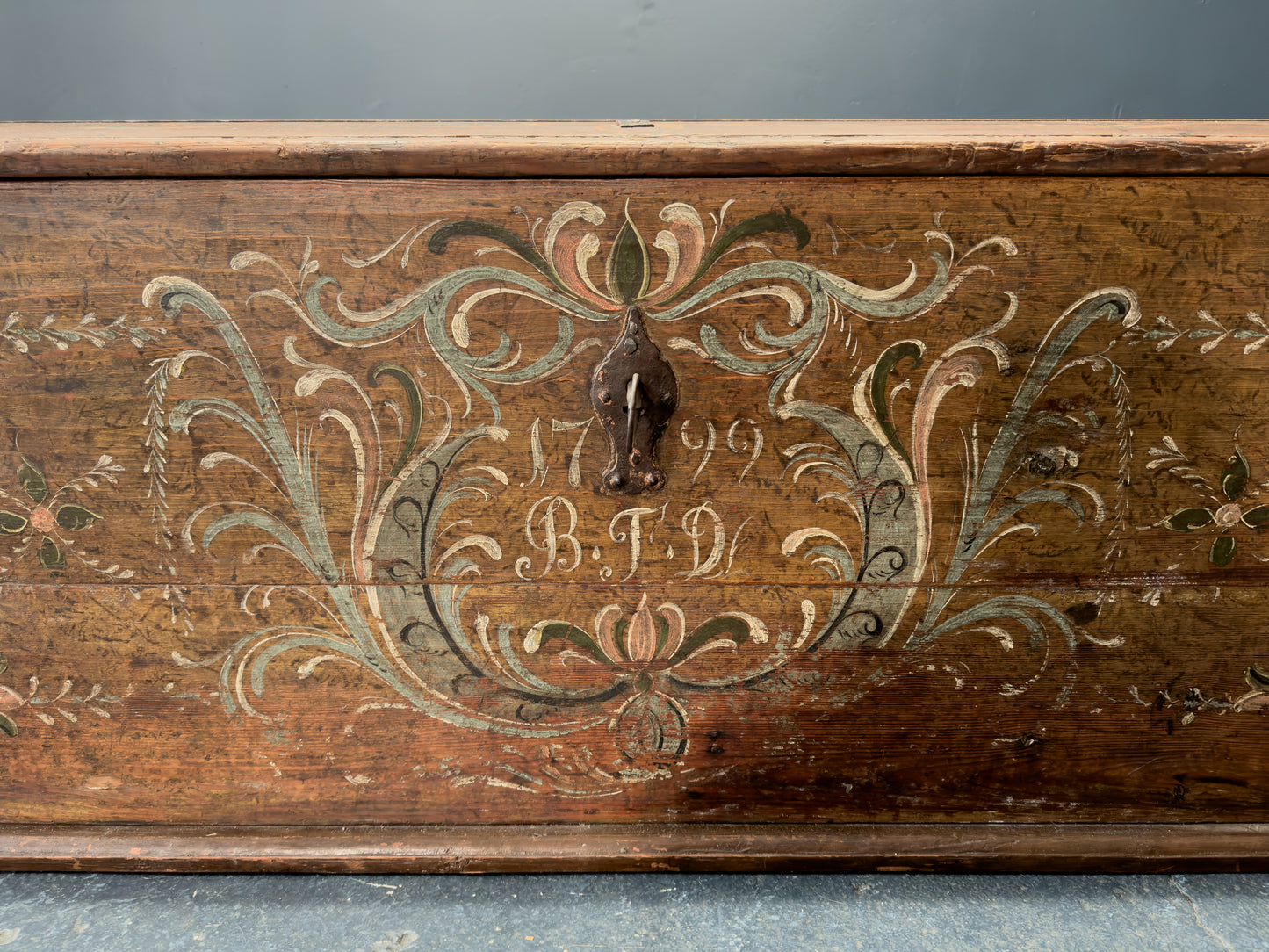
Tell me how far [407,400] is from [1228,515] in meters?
0.86

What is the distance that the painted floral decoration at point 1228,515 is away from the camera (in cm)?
81

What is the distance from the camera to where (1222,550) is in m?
0.82

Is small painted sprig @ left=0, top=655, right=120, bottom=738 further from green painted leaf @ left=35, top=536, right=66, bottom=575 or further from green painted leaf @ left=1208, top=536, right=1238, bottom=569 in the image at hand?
green painted leaf @ left=1208, top=536, right=1238, bottom=569

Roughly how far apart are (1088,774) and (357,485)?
0.87 m

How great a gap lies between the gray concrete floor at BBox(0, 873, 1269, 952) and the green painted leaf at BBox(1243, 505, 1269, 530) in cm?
43

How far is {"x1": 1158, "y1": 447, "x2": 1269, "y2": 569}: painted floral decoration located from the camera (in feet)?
2.65

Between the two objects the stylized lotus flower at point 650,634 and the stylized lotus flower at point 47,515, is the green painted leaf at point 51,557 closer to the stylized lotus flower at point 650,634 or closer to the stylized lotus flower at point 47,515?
the stylized lotus flower at point 47,515

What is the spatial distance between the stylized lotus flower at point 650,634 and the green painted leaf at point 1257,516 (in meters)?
0.52

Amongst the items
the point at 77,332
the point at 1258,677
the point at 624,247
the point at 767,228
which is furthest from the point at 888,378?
the point at 77,332

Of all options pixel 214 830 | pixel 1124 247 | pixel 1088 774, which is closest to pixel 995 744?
pixel 1088 774

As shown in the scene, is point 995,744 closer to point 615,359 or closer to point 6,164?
point 615,359

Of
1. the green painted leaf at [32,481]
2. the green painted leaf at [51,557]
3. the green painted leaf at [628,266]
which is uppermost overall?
the green painted leaf at [628,266]

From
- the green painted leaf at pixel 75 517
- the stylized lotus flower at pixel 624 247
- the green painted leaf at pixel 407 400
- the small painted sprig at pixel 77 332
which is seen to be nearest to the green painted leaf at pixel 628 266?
the stylized lotus flower at pixel 624 247

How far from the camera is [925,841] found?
88 cm
